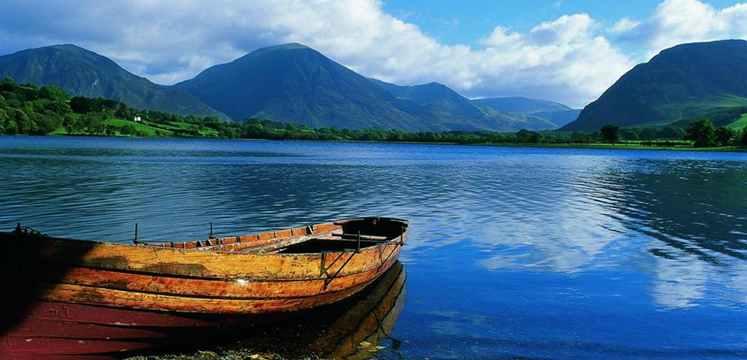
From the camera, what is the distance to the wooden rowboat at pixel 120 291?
37.1 ft

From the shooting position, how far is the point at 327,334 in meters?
15.1

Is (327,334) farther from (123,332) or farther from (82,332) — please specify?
(82,332)

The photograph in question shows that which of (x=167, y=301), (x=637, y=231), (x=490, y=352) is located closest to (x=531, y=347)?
(x=490, y=352)

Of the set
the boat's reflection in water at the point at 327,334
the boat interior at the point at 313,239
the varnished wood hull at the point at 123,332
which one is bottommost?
the boat's reflection in water at the point at 327,334

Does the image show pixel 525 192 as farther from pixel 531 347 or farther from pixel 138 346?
pixel 138 346

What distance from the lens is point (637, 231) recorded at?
110 feet

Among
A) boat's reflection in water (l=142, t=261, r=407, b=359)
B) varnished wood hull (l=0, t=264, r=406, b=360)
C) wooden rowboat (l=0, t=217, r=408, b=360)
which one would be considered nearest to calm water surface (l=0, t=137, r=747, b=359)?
boat's reflection in water (l=142, t=261, r=407, b=359)

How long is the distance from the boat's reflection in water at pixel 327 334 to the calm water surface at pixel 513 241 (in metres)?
0.66

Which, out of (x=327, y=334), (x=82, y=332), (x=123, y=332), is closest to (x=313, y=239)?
(x=327, y=334)

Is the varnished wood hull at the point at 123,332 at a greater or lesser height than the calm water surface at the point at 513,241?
greater

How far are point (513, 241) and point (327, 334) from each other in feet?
56.8

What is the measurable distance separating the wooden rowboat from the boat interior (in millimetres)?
2239

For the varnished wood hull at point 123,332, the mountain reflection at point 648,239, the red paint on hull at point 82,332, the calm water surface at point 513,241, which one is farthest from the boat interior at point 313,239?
the mountain reflection at point 648,239

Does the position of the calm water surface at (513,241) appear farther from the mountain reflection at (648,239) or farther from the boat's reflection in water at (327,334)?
the boat's reflection in water at (327,334)
